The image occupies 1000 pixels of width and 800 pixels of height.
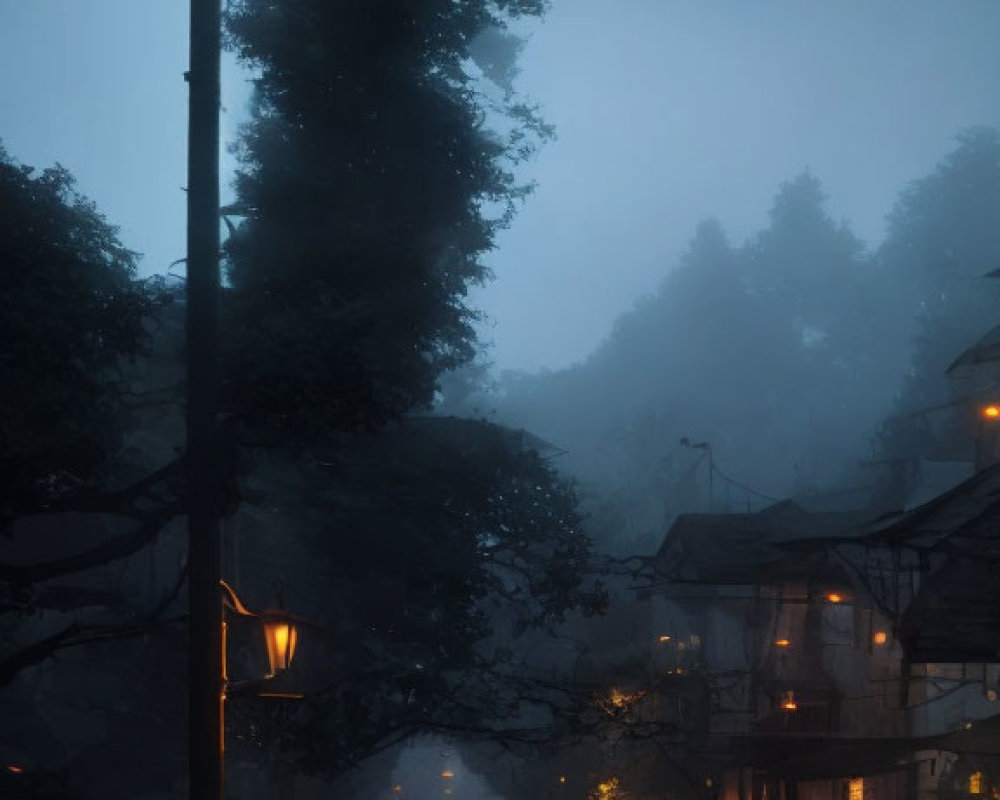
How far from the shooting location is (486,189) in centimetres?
1980

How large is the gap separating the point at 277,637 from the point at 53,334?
3.84 m

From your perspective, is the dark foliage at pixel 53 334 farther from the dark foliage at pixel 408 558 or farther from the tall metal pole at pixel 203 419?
the dark foliage at pixel 408 558

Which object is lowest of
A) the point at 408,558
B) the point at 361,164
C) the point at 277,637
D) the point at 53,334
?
the point at 277,637

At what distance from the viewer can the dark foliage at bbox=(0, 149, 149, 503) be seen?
994 cm

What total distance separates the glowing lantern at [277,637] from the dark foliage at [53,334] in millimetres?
Result: 3072

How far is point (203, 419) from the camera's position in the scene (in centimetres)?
748

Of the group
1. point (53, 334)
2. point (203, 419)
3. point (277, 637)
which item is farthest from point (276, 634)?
point (53, 334)

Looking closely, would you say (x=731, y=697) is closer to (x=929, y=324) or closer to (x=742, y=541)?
(x=742, y=541)

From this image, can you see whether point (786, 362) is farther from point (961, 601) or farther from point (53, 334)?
point (53, 334)

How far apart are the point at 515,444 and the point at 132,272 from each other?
9.25 metres

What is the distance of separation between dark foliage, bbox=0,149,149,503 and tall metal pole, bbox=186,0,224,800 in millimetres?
3266

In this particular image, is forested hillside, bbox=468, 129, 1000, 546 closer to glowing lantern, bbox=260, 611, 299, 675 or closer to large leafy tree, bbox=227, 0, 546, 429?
large leafy tree, bbox=227, 0, 546, 429

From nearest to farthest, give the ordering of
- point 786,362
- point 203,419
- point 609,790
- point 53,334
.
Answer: point 203,419 < point 53,334 < point 609,790 < point 786,362

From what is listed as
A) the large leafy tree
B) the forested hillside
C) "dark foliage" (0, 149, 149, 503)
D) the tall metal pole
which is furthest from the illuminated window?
the tall metal pole
